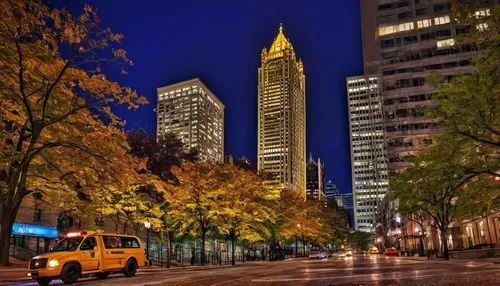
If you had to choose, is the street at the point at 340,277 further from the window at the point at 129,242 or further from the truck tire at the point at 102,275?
the window at the point at 129,242

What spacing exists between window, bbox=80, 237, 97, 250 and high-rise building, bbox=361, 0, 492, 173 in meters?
87.4

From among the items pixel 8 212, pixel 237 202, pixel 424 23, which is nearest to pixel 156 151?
pixel 237 202

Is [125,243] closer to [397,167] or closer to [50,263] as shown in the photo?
[50,263]

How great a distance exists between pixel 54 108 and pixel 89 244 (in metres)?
6.60

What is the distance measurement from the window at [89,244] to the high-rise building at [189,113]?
453ft

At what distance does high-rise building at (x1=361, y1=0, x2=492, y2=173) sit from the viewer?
332ft

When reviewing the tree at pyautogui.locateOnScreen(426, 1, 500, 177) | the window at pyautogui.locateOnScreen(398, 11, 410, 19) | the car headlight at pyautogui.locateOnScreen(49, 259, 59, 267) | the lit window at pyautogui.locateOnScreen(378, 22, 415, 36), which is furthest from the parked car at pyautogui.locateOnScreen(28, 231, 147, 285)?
the window at pyautogui.locateOnScreen(398, 11, 410, 19)

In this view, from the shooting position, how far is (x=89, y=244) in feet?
71.9

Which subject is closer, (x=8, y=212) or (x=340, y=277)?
(x=340, y=277)

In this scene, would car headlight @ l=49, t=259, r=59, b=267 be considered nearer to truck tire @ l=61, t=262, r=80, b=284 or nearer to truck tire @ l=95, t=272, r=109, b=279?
truck tire @ l=61, t=262, r=80, b=284

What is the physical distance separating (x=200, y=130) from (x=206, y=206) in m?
125

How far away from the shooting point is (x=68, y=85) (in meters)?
22.9

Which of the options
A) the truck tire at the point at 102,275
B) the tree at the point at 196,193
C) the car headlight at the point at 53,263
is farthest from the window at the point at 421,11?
the car headlight at the point at 53,263

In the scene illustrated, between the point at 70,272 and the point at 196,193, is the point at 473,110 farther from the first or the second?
the point at 196,193
